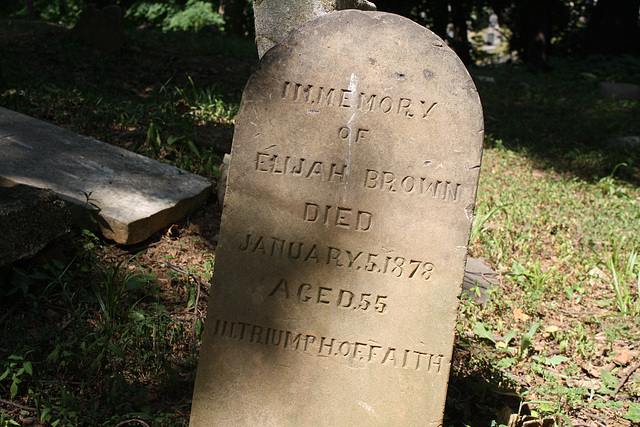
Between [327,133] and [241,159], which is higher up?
[327,133]

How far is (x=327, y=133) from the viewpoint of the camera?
2.12 metres

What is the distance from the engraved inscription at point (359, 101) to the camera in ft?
6.91

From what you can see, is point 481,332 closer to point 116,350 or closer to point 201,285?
point 201,285

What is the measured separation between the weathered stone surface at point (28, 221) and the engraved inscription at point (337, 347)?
49.8 inches

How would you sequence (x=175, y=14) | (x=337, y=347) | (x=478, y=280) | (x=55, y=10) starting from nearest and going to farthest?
1. (x=337, y=347)
2. (x=478, y=280)
3. (x=175, y=14)
4. (x=55, y=10)

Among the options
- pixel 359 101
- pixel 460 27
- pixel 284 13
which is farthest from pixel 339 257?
pixel 460 27

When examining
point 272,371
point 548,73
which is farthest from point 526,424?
point 548,73

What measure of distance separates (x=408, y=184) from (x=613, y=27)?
1179 cm

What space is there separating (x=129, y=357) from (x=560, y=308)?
9.00ft

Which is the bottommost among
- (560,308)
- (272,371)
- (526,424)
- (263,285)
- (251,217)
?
(560,308)

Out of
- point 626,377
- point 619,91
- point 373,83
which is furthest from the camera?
point 619,91

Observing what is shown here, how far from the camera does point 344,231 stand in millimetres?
2154

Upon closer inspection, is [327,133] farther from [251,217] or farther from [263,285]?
[263,285]

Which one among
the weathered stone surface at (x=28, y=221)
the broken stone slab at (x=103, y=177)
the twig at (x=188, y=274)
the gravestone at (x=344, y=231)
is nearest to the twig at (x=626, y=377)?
the gravestone at (x=344, y=231)
